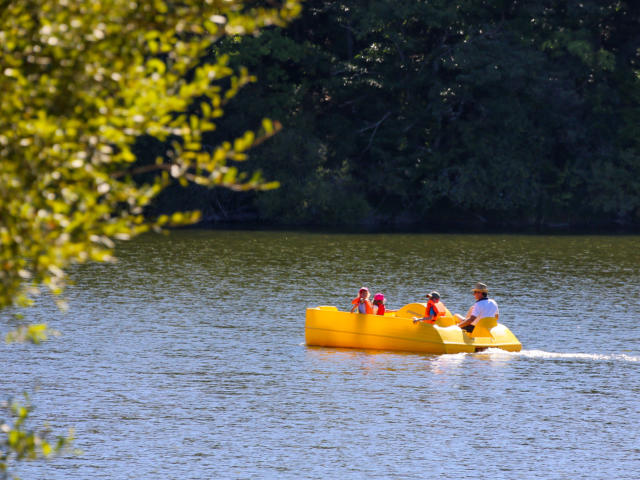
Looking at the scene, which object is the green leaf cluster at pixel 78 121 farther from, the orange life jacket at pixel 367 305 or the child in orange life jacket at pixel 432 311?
the orange life jacket at pixel 367 305

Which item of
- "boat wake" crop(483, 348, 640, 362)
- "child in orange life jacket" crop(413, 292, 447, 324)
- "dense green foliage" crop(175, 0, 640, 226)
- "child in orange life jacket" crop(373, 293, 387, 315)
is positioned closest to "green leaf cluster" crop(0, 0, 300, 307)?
"child in orange life jacket" crop(413, 292, 447, 324)

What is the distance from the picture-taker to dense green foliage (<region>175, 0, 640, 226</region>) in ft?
193

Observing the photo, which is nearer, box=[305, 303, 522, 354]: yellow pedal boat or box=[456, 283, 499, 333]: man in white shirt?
box=[456, 283, 499, 333]: man in white shirt

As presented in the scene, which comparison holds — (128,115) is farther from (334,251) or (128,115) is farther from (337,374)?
(334,251)

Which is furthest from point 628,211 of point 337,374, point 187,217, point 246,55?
point 187,217

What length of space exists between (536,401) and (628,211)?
4525cm

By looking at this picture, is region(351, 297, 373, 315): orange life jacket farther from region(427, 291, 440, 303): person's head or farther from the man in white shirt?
the man in white shirt

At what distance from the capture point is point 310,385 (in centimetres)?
1956

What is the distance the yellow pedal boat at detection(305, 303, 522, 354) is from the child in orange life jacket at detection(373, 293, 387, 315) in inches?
6.7

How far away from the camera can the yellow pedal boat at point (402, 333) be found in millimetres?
22609

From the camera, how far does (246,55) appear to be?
192ft

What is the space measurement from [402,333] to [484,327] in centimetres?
160

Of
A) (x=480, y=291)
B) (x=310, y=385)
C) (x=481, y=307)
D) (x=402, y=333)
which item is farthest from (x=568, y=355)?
(x=310, y=385)

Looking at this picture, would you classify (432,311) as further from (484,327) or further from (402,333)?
(484,327)
